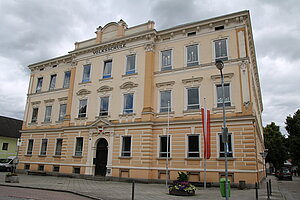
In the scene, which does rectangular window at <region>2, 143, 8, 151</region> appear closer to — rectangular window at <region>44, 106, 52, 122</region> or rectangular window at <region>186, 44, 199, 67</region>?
rectangular window at <region>44, 106, 52, 122</region>

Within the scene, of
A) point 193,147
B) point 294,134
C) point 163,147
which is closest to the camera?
point 193,147

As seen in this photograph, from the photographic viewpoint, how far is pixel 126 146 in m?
22.6

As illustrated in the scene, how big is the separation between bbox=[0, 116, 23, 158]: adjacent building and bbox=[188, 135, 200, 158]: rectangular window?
33.7m

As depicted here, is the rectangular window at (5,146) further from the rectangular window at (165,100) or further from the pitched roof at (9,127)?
the rectangular window at (165,100)

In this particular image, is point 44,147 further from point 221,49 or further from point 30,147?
point 221,49

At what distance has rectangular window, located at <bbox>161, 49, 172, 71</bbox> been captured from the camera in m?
23.1

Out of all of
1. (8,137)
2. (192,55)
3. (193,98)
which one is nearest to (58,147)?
(193,98)

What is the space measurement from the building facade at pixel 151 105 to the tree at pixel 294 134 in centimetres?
1798

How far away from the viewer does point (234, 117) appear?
61.5 ft

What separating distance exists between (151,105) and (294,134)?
2847cm

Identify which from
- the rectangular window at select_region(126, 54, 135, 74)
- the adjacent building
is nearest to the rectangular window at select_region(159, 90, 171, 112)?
the rectangular window at select_region(126, 54, 135, 74)

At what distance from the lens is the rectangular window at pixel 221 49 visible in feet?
68.2

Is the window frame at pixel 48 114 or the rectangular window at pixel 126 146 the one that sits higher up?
the window frame at pixel 48 114

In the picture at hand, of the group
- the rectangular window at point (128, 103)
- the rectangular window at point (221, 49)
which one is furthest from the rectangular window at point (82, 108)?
the rectangular window at point (221, 49)
